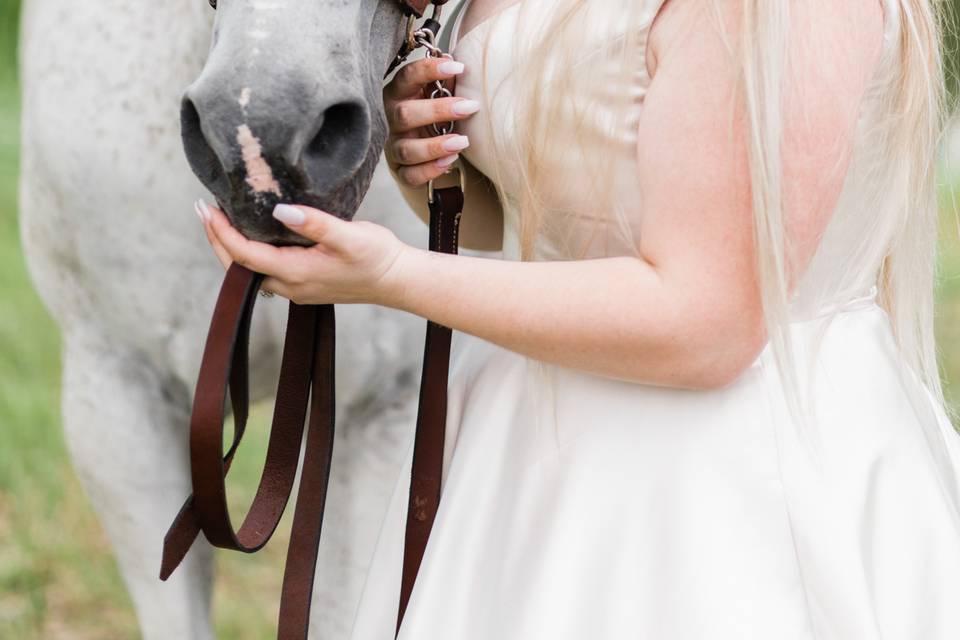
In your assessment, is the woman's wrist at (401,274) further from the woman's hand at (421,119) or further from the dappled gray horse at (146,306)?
the dappled gray horse at (146,306)

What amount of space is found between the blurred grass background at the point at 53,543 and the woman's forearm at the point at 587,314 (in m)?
1.21

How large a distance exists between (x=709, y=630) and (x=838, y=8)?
475 millimetres

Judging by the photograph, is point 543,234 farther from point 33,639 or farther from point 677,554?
point 33,639

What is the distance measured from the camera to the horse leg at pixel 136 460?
1.48 m

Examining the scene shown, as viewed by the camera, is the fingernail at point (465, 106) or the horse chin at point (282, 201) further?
the fingernail at point (465, 106)

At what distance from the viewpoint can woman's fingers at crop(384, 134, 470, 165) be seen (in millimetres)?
1011

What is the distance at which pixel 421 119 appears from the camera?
3.39ft

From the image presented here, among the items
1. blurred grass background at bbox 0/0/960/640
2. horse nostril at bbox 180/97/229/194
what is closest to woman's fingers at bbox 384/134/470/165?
horse nostril at bbox 180/97/229/194

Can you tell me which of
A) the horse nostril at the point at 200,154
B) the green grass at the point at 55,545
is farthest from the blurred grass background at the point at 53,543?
the horse nostril at the point at 200,154

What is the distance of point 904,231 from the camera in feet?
3.56

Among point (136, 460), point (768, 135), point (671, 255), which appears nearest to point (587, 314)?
point (671, 255)

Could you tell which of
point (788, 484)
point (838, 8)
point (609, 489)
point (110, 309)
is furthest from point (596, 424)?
point (110, 309)

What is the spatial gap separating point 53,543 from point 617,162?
1.90 m

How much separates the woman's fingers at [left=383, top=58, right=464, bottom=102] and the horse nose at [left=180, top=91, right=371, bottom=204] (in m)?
0.16
